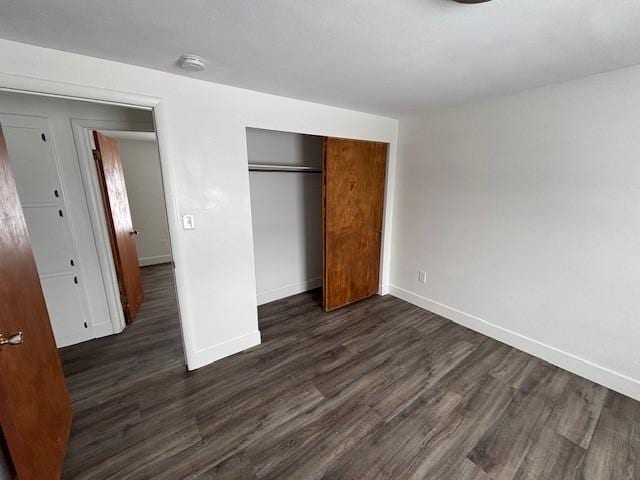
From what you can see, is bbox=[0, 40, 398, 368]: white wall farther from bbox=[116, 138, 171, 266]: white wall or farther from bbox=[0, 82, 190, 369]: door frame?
bbox=[116, 138, 171, 266]: white wall

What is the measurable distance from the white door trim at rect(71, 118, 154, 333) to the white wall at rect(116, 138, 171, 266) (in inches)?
85.1

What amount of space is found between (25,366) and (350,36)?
228cm

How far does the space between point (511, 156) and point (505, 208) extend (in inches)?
18.0

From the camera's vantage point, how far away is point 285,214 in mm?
3398

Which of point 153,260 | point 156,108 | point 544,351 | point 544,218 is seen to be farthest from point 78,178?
point 544,351

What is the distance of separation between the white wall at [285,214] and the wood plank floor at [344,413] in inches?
40.0

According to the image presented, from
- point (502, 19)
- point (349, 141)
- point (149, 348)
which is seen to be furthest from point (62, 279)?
point (502, 19)

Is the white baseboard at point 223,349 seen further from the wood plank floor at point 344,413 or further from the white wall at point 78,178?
the white wall at point 78,178

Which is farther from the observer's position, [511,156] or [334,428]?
[511,156]

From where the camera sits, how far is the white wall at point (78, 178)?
218 centimetres

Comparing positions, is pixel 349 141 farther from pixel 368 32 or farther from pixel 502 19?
pixel 502 19

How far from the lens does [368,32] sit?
127cm

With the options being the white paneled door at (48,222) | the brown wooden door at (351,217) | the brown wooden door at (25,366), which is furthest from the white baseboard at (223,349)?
the white paneled door at (48,222)

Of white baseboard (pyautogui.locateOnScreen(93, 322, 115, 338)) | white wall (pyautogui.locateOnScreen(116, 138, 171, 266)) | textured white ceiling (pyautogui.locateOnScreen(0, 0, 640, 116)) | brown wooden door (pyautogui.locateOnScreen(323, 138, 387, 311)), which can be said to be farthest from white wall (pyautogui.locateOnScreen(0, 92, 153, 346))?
white wall (pyautogui.locateOnScreen(116, 138, 171, 266))
